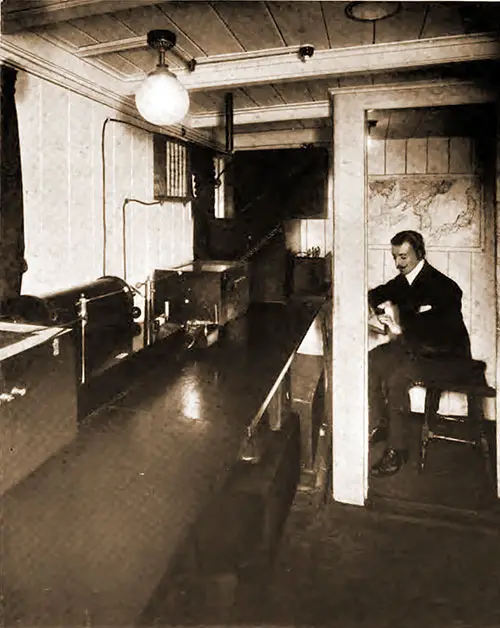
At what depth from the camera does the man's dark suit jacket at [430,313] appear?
4.66m

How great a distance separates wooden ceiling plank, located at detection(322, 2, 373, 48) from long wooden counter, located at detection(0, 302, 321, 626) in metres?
1.63

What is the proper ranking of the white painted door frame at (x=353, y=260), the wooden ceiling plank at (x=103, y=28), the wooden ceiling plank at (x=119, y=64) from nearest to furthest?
1. the wooden ceiling plank at (x=103, y=28)
2. the wooden ceiling plank at (x=119, y=64)
3. the white painted door frame at (x=353, y=260)

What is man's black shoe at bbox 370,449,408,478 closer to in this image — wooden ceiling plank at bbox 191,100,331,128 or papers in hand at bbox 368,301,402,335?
papers in hand at bbox 368,301,402,335

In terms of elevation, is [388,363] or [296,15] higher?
[296,15]

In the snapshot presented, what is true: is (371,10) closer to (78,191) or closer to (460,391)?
(78,191)

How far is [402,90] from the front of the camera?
3.42 meters

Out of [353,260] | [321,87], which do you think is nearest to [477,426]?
[353,260]

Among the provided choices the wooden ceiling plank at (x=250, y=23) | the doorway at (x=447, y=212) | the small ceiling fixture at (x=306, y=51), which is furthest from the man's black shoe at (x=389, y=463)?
the wooden ceiling plank at (x=250, y=23)

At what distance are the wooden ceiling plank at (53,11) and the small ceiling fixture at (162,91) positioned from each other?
326 mm

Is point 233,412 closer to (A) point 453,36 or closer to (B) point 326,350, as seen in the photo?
(A) point 453,36

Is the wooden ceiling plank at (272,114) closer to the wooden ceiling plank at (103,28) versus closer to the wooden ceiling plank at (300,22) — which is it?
the wooden ceiling plank at (300,22)

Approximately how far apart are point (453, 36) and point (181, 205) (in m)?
2.58

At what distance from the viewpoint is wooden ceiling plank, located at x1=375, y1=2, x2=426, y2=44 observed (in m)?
2.30

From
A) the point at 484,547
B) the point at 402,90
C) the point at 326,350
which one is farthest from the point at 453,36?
the point at 326,350
